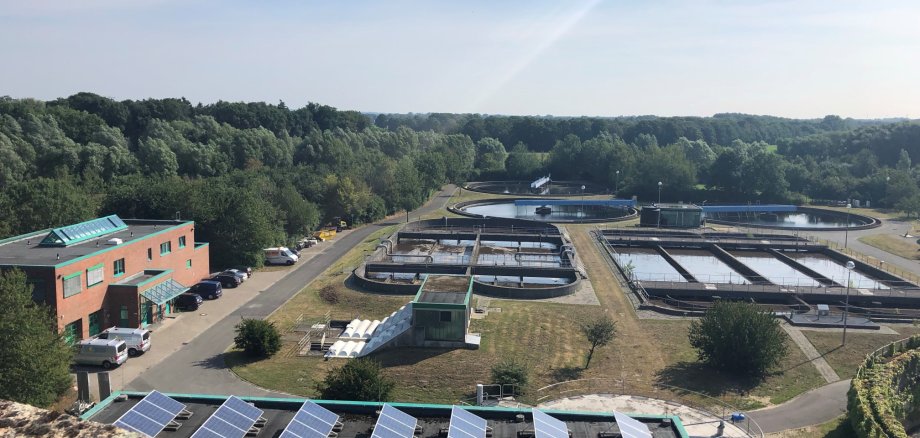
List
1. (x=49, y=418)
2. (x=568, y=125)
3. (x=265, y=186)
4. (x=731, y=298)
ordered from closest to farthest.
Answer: (x=49, y=418) → (x=731, y=298) → (x=265, y=186) → (x=568, y=125)

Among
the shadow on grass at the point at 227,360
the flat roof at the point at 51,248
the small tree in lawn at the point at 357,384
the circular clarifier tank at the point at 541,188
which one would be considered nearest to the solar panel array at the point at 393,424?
the small tree in lawn at the point at 357,384

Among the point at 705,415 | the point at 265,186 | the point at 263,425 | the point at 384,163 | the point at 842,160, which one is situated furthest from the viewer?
the point at 842,160

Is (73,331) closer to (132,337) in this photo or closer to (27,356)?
(132,337)

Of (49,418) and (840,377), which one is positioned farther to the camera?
(840,377)

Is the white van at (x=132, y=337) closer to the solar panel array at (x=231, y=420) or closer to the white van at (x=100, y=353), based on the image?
the white van at (x=100, y=353)

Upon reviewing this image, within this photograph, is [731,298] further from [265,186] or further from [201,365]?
[265,186]

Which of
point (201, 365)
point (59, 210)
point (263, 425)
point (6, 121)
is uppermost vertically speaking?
point (6, 121)

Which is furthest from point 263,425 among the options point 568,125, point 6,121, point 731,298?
point 568,125

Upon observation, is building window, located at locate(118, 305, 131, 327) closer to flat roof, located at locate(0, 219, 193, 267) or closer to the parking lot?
the parking lot

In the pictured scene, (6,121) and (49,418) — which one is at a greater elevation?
(6,121)
